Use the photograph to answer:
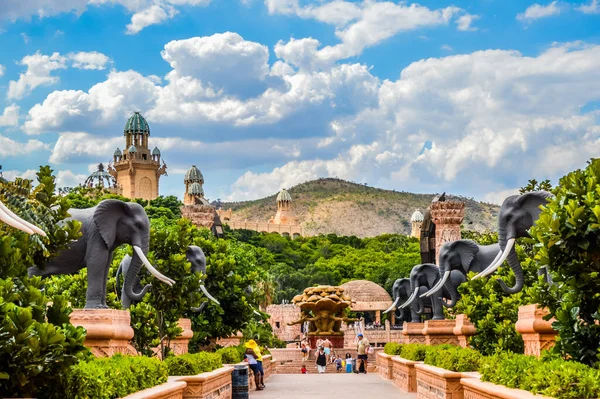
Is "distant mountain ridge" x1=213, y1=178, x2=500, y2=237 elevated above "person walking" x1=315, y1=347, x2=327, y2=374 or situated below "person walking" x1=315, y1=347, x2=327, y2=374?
above

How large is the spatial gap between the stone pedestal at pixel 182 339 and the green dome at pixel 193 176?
112513 mm

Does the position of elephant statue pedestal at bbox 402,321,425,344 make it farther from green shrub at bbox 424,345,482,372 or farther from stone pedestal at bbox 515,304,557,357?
stone pedestal at bbox 515,304,557,357

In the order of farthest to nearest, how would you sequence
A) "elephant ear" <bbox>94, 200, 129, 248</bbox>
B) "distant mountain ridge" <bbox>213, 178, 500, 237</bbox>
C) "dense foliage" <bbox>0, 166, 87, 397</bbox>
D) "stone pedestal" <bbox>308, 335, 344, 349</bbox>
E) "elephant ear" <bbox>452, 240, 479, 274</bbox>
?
"distant mountain ridge" <bbox>213, 178, 500, 237</bbox> < "stone pedestal" <bbox>308, 335, 344, 349</bbox> < "elephant ear" <bbox>452, 240, 479, 274</bbox> < "elephant ear" <bbox>94, 200, 129, 248</bbox> < "dense foliage" <bbox>0, 166, 87, 397</bbox>

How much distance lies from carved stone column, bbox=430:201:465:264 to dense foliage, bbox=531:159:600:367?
24.2m

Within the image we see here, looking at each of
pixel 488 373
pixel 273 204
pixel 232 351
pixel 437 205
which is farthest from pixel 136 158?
pixel 488 373

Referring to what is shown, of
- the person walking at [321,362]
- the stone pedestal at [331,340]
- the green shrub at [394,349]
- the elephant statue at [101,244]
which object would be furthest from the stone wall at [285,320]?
the elephant statue at [101,244]

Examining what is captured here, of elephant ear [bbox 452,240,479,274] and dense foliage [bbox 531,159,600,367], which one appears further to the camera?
elephant ear [bbox 452,240,479,274]

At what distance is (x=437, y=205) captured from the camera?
113 ft

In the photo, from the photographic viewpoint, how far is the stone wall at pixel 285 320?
65.8 metres

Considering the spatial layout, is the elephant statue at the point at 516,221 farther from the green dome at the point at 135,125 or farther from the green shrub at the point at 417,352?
the green dome at the point at 135,125

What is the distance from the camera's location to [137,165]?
12962 cm

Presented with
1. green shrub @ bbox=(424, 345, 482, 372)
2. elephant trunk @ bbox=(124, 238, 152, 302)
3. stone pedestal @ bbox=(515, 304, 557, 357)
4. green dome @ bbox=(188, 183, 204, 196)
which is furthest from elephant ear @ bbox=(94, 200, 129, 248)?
green dome @ bbox=(188, 183, 204, 196)

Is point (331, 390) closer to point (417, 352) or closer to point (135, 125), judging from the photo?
point (417, 352)

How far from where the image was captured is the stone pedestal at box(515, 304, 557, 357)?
12148 mm
